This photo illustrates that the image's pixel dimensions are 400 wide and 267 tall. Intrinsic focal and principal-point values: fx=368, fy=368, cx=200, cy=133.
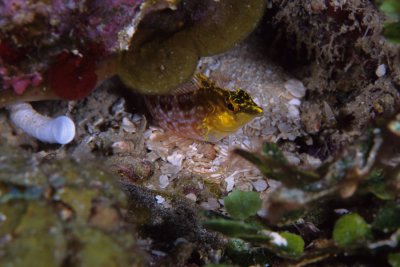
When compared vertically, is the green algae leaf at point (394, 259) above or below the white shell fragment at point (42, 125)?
above

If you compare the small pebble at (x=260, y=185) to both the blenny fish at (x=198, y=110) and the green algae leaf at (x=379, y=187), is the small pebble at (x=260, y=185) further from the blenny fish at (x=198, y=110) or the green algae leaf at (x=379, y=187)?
the green algae leaf at (x=379, y=187)

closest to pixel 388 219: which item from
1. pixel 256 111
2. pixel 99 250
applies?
pixel 99 250

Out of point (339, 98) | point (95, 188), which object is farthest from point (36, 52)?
point (339, 98)

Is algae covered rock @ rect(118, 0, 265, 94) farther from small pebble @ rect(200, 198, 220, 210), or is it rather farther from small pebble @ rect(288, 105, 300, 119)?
small pebble @ rect(288, 105, 300, 119)

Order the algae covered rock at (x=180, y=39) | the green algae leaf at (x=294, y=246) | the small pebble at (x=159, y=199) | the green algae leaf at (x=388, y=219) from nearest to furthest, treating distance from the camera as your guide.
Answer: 1. the green algae leaf at (x=388, y=219)
2. the green algae leaf at (x=294, y=246)
3. the algae covered rock at (x=180, y=39)
4. the small pebble at (x=159, y=199)

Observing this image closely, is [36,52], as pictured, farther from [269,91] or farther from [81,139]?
[269,91]

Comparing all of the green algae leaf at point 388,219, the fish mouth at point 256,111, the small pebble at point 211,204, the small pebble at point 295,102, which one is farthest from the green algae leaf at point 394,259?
the small pebble at point 295,102

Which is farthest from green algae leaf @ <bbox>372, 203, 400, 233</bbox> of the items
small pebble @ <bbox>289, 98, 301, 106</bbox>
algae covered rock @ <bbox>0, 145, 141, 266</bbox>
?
small pebble @ <bbox>289, 98, 301, 106</bbox>
